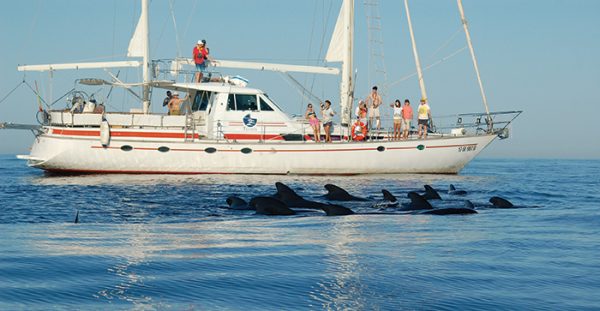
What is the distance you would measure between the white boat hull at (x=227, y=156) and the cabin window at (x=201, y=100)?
2607 mm

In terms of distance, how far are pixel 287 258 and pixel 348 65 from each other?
28854 millimetres

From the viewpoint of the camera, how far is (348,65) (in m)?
42.2

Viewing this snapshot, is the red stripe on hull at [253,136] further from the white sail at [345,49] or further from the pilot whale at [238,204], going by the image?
the pilot whale at [238,204]

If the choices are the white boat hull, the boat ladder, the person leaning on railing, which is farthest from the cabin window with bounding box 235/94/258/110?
the person leaning on railing

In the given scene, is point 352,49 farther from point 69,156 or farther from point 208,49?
point 69,156

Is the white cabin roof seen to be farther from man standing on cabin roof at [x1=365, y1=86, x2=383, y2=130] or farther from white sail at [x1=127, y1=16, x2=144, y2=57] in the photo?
man standing on cabin roof at [x1=365, y1=86, x2=383, y2=130]

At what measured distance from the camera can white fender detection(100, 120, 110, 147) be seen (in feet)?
129

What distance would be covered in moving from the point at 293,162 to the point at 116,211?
17349mm

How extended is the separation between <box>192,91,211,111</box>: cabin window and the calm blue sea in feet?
48.1

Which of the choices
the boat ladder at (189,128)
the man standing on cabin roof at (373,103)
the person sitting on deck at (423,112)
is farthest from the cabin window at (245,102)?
the person sitting on deck at (423,112)

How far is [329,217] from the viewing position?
22062 mm

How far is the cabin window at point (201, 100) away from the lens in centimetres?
4200

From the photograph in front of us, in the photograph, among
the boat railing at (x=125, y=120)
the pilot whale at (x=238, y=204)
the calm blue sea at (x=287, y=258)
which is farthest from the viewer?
the boat railing at (x=125, y=120)

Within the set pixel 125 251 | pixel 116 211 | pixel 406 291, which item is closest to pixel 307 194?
pixel 116 211
